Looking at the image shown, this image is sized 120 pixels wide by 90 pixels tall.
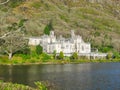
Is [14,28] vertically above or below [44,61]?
above

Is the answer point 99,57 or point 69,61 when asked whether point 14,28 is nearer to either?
point 69,61

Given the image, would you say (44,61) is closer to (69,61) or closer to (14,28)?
(69,61)

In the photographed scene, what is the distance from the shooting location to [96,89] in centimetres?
5722

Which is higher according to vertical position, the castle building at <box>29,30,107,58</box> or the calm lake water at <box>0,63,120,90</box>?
the castle building at <box>29,30,107,58</box>

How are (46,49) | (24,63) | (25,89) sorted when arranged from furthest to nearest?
(46,49)
(24,63)
(25,89)

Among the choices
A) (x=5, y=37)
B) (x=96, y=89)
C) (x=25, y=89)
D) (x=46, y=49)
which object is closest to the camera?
(x=5, y=37)

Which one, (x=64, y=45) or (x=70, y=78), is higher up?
(x=64, y=45)

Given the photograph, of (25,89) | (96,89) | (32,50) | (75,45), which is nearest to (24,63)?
(32,50)

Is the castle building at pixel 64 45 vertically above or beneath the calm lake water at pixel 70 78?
above

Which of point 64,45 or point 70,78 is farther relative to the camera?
point 64,45

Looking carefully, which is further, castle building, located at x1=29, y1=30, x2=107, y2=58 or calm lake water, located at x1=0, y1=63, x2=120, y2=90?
castle building, located at x1=29, y1=30, x2=107, y2=58

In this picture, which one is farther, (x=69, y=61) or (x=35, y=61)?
(x=69, y=61)

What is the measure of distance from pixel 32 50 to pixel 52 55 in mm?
10785

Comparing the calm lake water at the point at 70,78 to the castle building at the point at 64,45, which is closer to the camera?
the calm lake water at the point at 70,78
